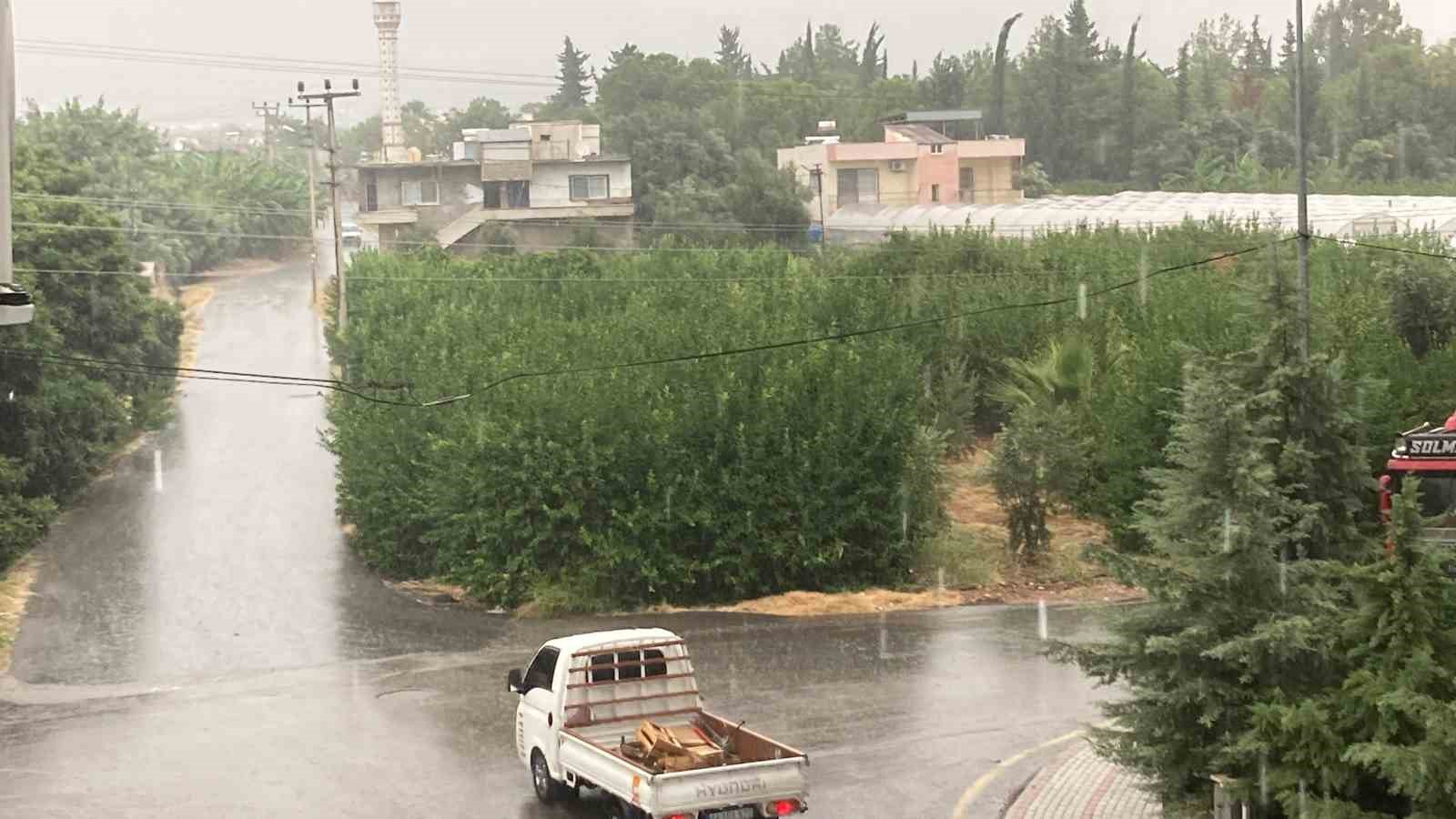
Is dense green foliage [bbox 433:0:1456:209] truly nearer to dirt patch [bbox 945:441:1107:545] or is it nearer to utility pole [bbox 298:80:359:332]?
utility pole [bbox 298:80:359:332]

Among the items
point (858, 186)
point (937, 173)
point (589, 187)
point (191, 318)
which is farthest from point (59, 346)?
point (937, 173)

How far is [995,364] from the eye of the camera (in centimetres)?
4394

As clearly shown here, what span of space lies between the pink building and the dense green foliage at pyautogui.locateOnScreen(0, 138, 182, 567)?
48.5m

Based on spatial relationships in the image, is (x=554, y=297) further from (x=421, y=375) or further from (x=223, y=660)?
(x=223, y=660)

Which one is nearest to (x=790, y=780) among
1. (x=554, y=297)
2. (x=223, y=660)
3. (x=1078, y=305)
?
(x=223, y=660)

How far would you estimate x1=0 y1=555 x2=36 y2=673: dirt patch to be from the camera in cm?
2875

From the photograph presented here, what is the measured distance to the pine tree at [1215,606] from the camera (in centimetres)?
1402

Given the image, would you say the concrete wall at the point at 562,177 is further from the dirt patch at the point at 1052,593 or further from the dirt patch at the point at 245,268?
the dirt patch at the point at 1052,593

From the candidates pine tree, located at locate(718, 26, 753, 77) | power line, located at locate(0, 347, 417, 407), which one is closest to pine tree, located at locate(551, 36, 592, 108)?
pine tree, located at locate(718, 26, 753, 77)

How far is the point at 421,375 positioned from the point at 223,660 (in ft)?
26.6

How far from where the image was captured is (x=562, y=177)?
88.9 metres

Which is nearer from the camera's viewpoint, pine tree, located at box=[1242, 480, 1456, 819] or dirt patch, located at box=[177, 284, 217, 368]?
pine tree, located at box=[1242, 480, 1456, 819]

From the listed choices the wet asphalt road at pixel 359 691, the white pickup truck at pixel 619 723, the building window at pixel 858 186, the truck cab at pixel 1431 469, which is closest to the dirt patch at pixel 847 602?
the wet asphalt road at pixel 359 691

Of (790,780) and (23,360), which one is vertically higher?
(23,360)
